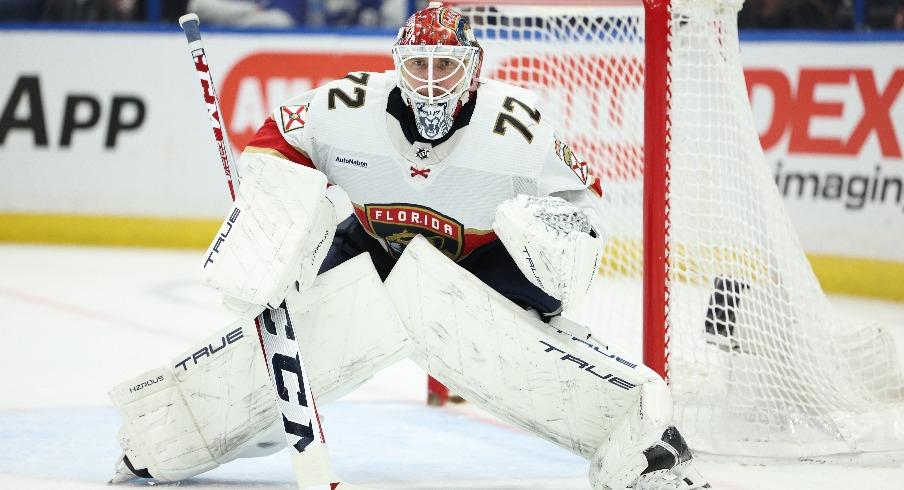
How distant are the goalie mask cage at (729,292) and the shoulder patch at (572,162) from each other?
0.33 m

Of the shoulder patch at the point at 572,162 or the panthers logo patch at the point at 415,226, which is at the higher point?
the shoulder patch at the point at 572,162

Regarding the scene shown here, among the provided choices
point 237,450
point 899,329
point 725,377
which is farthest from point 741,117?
point 899,329

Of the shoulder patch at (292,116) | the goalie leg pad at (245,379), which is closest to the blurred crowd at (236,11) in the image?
the shoulder patch at (292,116)

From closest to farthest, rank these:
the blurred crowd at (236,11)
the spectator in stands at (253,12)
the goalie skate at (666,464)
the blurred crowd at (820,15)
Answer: the goalie skate at (666,464), the blurred crowd at (820,15), the blurred crowd at (236,11), the spectator in stands at (253,12)

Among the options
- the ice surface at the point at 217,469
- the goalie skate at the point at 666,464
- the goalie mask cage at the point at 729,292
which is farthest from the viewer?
the goalie mask cage at the point at 729,292

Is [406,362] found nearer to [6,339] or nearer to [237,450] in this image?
[6,339]

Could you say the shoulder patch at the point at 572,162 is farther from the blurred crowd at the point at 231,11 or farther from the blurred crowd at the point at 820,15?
the blurred crowd at the point at 231,11

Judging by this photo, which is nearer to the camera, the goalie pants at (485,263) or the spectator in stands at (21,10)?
the goalie pants at (485,263)

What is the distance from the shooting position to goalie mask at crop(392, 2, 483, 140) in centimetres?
249

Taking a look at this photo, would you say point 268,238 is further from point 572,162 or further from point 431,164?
point 572,162

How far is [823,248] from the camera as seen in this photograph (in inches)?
216

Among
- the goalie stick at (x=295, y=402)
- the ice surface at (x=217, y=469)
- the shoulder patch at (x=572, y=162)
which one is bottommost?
the ice surface at (x=217, y=469)

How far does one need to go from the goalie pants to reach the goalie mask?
30 cm

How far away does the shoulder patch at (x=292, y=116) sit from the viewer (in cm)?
266
